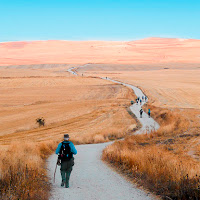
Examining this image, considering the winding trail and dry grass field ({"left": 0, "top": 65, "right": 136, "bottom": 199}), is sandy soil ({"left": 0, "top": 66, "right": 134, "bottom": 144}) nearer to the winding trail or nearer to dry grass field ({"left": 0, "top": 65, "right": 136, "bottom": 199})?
dry grass field ({"left": 0, "top": 65, "right": 136, "bottom": 199})

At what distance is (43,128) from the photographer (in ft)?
108

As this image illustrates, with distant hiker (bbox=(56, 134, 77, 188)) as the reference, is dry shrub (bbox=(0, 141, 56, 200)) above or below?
below

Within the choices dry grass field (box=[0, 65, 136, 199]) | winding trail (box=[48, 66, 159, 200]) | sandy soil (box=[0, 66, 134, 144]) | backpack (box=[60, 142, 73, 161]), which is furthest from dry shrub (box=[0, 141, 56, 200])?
sandy soil (box=[0, 66, 134, 144])

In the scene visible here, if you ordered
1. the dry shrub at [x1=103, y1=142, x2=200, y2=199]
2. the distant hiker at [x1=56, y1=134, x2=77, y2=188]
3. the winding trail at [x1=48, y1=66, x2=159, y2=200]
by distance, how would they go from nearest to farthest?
the dry shrub at [x1=103, y1=142, x2=200, y2=199] → the winding trail at [x1=48, y1=66, x2=159, y2=200] → the distant hiker at [x1=56, y1=134, x2=77, y2=188]

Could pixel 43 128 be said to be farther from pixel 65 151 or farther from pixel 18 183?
pixel 18 183

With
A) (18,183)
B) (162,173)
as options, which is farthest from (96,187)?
(18,183)

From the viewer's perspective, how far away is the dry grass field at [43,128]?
826 centimetres

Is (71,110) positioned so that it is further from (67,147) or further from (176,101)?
(67,147)

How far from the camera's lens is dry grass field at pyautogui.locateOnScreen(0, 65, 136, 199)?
8258 millimetres

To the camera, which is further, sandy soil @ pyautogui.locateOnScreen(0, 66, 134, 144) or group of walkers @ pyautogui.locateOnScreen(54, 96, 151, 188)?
sandy soil @ pyautogui.locateOnScreen(0, 66, 134, 144)

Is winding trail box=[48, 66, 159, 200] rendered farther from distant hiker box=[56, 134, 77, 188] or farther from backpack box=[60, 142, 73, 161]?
backpack box=[60, 142, 73, 161]

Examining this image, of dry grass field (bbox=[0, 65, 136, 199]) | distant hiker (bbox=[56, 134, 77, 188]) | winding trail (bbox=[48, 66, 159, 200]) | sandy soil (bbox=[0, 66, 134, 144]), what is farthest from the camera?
sandy soil (bbox=[0, 66, 134, 144])

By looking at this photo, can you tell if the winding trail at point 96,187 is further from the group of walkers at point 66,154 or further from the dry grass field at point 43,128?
the dry grass field at point 43,128

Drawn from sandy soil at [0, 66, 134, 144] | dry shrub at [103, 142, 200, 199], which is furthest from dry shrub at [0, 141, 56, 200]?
sandy soil at [0, 66, 134, 144]
